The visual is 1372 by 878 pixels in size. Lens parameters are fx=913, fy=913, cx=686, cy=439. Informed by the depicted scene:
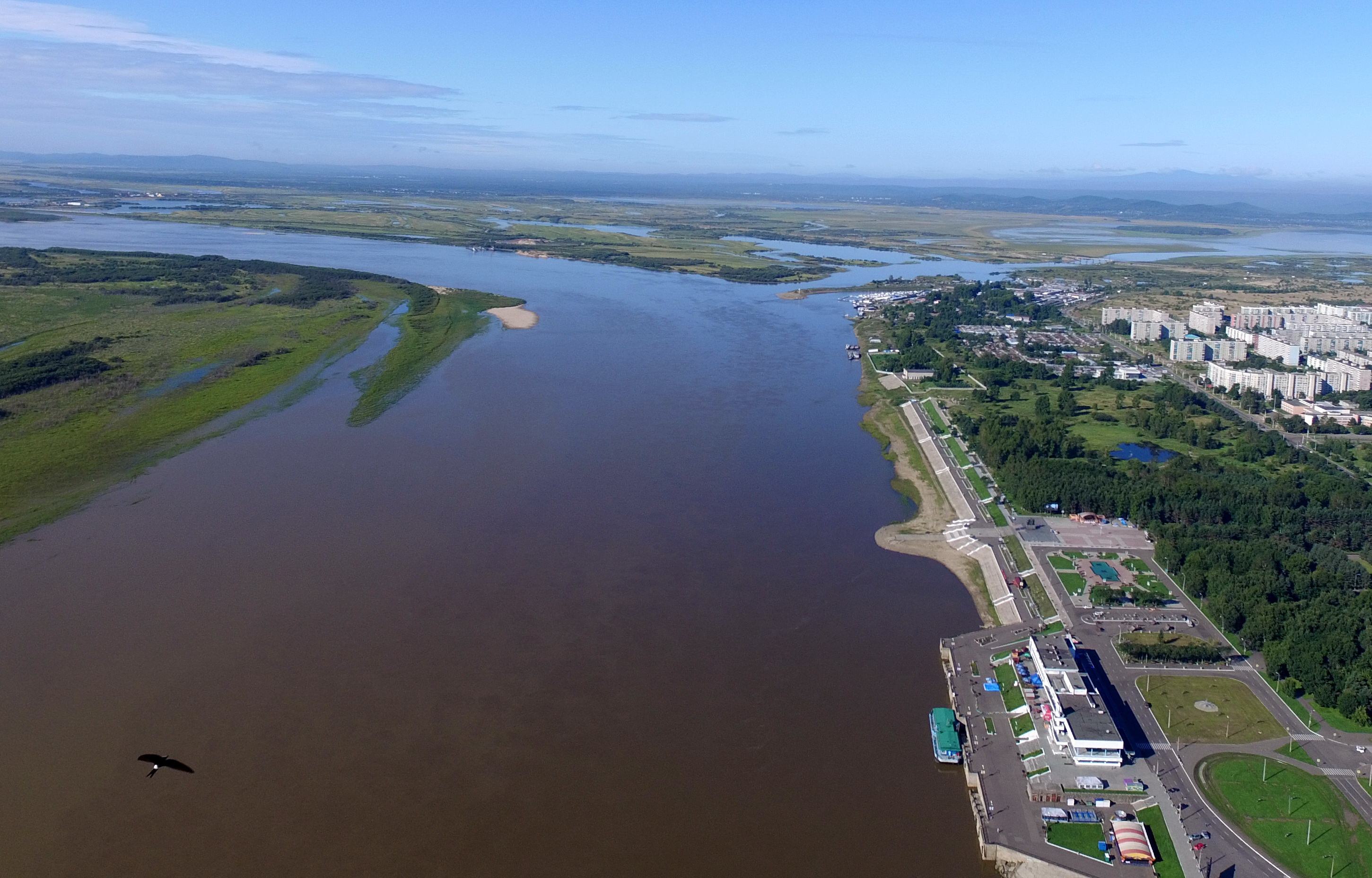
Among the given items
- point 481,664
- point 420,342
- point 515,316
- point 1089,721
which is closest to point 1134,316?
point 515,316

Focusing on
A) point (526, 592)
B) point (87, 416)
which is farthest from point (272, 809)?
point (87, 416)

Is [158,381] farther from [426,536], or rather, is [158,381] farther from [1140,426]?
[1140,426]

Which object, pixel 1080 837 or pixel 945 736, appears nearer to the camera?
pixel 1080 837

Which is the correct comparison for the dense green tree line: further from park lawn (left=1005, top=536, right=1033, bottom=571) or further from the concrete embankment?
park lawn (left=1005, top=536, right=1033, bottom=571)

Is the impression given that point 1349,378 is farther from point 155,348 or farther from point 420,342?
point 155,348

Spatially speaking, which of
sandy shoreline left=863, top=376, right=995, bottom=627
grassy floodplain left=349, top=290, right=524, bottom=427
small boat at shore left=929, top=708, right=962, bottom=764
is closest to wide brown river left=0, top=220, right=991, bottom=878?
small boat at shore left=929, top=708, right=962, bottom=764

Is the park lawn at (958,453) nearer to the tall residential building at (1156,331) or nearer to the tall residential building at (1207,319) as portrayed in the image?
the tall residential building at (1156,331)

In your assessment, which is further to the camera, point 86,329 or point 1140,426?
point 86,329
